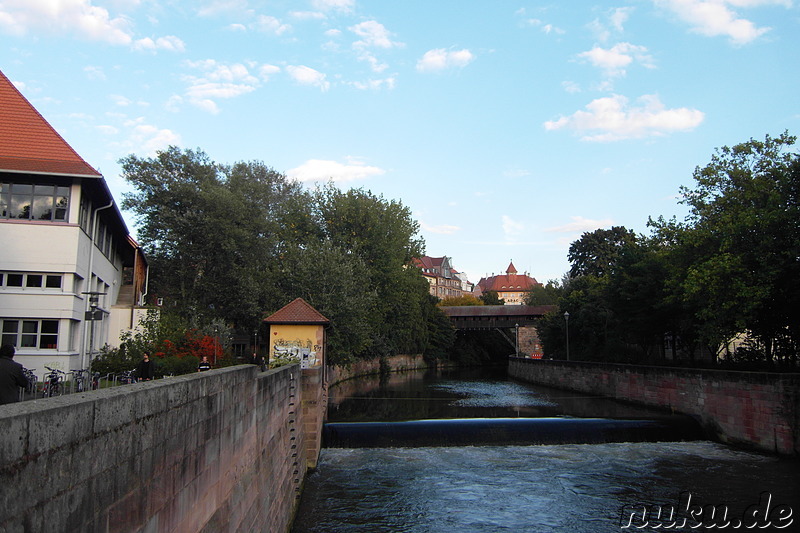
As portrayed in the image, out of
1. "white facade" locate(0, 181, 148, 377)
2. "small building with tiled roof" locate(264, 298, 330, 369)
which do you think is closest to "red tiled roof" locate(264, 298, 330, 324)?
"small building with tiled roof" locate(264, 298, 330, 369)

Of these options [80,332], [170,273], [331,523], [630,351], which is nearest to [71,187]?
[80,332]

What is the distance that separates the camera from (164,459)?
4645 millimetres

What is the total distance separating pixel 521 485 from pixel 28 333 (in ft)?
51.4

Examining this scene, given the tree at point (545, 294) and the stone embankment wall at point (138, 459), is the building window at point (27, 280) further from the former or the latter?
the tree at point (545, 294)

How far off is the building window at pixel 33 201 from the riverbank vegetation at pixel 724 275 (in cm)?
2274

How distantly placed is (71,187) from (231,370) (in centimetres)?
1523

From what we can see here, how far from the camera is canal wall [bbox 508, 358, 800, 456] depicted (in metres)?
18.2

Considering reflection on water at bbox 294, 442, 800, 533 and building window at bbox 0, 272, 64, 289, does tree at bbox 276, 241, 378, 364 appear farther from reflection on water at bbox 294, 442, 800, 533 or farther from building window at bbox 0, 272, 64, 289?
building window at bbox 0, 272, 64, 289

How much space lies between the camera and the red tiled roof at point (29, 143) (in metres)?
18.8

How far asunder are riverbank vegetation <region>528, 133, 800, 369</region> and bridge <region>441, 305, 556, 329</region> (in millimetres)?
27600

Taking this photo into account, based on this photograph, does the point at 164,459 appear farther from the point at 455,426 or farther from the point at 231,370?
the point at 455,426

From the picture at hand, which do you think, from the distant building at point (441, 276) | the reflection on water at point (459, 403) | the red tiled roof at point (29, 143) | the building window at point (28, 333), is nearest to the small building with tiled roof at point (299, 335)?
the reflection on water at point (459, 403)

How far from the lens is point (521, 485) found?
14922 mm

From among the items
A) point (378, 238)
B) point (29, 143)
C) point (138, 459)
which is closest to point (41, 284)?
point (29, 143)
